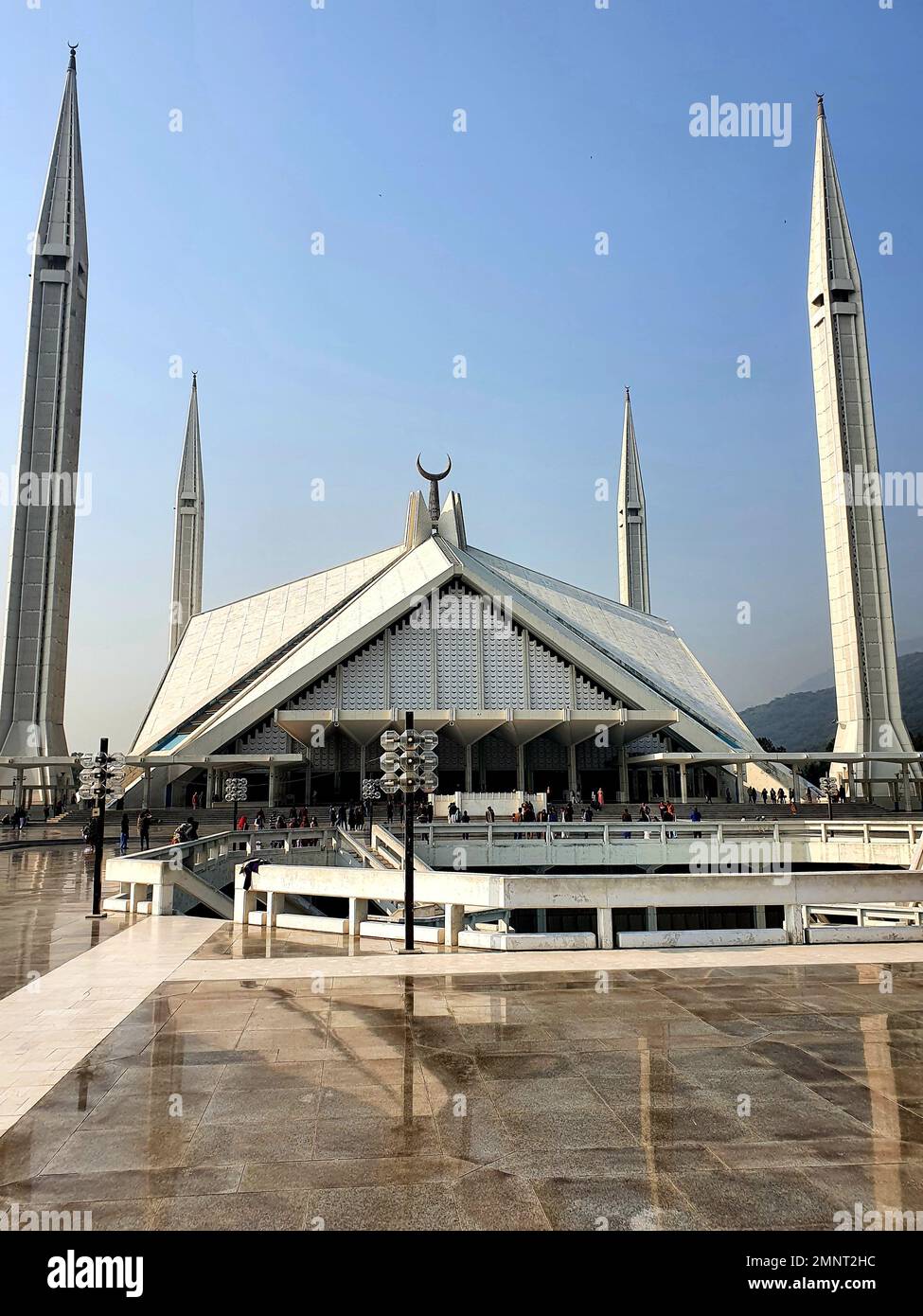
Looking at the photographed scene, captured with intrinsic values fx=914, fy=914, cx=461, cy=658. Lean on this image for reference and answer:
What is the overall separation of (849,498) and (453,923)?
Answer: 40.8 m

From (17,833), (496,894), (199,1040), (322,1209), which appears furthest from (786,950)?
(17,833)

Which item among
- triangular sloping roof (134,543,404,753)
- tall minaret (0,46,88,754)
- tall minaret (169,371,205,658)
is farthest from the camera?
tall minaret (169,371,205,658)

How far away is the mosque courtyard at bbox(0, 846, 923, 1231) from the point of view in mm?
3492

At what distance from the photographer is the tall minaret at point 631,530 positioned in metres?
72.6

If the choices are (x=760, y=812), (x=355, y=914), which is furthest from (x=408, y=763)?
(x=760, y=812)

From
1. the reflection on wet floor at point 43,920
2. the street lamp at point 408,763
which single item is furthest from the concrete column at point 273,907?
the street lamp at point 408,763

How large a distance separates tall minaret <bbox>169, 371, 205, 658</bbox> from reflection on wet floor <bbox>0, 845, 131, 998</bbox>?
52.2m

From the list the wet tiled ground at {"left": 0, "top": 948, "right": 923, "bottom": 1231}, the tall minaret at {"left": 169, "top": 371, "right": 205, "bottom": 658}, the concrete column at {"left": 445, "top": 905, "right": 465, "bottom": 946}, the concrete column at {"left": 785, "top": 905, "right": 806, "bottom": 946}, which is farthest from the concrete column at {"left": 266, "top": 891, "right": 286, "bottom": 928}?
the tall minaret at {"left": 169, "top": 371, "right": 205, "bottom": 658}

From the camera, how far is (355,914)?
10.0 meters

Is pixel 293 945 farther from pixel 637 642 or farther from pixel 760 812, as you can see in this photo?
pixel 637 642

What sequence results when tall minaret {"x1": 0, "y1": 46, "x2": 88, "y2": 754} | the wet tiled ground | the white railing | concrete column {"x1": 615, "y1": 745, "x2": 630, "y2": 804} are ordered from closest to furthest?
the wet tiled ground → the white railing → concrete column {"x1": 615, "y1": 745, "x2": 630, "y2": 804} → tall minaret {"x1": 0, "y1": 46, "x2": 88, "y2": 754}

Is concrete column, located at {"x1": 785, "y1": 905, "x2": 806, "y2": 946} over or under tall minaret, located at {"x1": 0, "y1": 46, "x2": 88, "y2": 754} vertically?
under

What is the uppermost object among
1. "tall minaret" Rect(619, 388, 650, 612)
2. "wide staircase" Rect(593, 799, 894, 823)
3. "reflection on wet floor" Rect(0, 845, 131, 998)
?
"tall minaret" Rect(619, 388, 650, 612)

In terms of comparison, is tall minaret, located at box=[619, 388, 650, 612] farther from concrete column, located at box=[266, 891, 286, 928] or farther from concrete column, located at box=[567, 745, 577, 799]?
concrete column, located at box=[266, 891, 286, 928]
